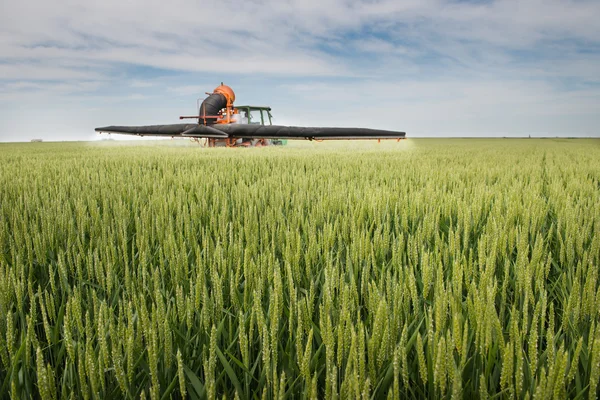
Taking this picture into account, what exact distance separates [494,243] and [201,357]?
904 millimetres

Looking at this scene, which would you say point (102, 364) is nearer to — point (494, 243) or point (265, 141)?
point (494, 243)

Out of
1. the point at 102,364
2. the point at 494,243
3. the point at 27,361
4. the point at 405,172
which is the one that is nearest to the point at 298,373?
the point at 102,364

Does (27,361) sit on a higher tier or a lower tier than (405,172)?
lower

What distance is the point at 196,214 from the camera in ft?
6.09

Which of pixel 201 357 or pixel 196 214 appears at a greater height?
pixel 196 214

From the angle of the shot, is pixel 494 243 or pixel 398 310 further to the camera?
pixel 494 243

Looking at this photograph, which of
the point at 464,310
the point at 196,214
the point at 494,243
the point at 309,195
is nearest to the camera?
the point at 464,310

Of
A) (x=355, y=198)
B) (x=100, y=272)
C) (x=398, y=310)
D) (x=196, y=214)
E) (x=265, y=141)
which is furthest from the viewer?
(x=265, y=141)

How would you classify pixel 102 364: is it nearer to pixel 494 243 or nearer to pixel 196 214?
pixel 494 243

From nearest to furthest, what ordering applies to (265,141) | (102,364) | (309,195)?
(102,364)
(309,195)
(265,141)

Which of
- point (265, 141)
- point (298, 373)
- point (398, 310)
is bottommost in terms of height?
point (298, 373)

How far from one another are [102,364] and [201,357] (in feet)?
0.61

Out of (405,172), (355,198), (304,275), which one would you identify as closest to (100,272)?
(304,275)

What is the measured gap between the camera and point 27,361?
67cm
